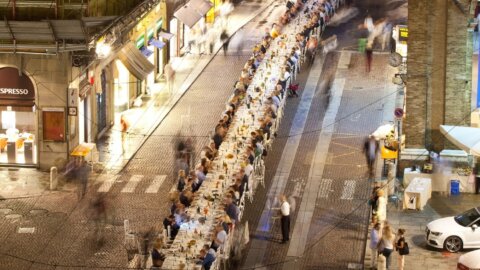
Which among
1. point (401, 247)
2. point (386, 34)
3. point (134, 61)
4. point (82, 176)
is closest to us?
point (401, 247)

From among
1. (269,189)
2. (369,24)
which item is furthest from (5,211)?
(369,24)

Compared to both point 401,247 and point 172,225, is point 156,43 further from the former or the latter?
point 401,247

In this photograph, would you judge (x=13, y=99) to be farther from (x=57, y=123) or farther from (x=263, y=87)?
(x=263, y=87)

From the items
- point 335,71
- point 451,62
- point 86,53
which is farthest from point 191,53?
point 451,62

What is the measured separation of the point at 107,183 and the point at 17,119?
494cm

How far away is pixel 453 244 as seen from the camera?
43.0m

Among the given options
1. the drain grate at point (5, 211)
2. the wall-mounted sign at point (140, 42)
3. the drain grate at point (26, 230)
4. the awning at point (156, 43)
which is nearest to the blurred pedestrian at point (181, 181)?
the drain grate at point (26, 230)

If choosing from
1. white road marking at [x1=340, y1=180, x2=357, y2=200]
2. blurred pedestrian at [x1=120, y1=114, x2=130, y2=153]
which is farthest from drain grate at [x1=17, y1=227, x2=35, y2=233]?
blurred pedestrian at [x1=120, y1=114, x2=130, y2=153]

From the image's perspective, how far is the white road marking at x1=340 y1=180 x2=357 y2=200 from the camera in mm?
48594

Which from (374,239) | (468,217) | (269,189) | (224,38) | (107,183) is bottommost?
(224,38)

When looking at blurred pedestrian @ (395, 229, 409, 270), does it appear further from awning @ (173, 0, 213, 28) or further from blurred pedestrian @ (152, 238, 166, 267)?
awning @ (173, 0, 213, 28)

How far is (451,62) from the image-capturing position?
4950cm

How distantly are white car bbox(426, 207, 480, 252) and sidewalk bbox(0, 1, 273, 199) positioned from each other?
13.7 m

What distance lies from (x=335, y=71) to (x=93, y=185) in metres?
19.4
